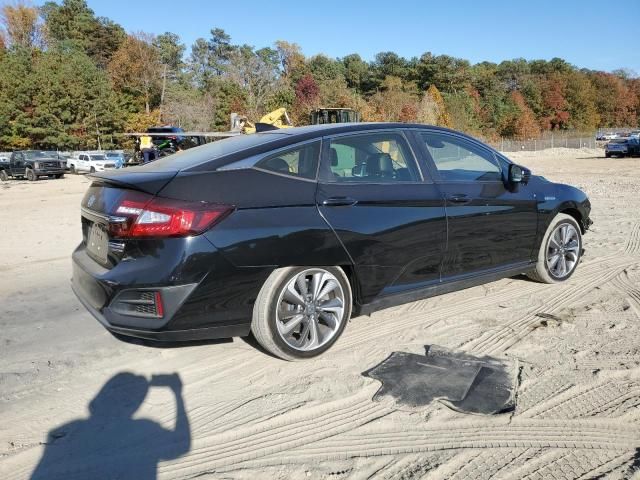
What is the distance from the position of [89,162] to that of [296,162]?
3442cm

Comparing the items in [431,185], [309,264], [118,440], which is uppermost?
[431,185]

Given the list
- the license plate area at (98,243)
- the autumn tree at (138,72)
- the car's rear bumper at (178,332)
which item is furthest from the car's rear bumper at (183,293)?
the autumn tree at (138,72)

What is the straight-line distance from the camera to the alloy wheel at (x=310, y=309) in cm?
361

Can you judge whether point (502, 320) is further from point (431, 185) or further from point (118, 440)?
point (118, 440)

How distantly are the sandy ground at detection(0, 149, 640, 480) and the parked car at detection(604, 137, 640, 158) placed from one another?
38.8m

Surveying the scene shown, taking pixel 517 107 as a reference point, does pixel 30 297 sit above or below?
below

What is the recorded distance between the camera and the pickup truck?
26969 millimetres

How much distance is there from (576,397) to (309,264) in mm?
1824

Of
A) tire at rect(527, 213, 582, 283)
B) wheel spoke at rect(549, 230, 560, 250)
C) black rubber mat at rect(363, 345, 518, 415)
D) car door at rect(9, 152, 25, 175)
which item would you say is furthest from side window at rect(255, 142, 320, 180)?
car door at rect(9, 152, 25, 175)

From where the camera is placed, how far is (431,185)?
4320mm

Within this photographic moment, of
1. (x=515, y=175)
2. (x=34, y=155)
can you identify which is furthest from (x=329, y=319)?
(x=34, y=155)

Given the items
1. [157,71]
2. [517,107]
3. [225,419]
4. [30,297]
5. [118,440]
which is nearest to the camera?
[118,440]

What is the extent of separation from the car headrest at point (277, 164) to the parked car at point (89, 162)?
33.3 m

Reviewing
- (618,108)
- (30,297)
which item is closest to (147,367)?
(30,297)
